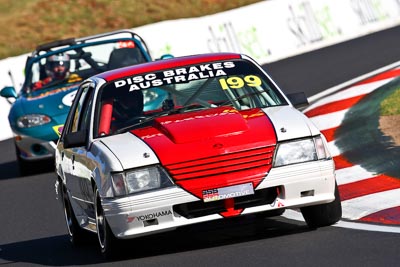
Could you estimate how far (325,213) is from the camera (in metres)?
9.12

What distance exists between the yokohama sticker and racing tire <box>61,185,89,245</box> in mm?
2029

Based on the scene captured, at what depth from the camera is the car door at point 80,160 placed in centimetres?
962

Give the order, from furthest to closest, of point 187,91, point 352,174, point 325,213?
point 352,174
point 187,91
point 325,213

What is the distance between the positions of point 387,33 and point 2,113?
8467 millimetres

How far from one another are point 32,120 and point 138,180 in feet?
25.7

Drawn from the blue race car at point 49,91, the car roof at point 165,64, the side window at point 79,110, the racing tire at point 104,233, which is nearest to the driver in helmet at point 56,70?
the blue race car at point 49,91

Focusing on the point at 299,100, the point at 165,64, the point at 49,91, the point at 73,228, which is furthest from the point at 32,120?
the point at 299,100

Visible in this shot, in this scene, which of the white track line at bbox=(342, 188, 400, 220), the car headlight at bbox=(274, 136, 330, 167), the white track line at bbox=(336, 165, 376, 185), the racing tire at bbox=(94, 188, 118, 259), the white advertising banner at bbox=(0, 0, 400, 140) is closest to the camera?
the car headlight at bbox=(274, 136, 330, 167)

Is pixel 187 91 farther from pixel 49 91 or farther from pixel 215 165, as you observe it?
pixel 49 91

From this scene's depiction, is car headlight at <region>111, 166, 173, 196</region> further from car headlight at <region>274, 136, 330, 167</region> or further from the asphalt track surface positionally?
car headlight at <region>274, 136, 330, 167</region>

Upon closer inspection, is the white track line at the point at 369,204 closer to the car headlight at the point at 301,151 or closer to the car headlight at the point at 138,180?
the car headlight at the point at 301,151

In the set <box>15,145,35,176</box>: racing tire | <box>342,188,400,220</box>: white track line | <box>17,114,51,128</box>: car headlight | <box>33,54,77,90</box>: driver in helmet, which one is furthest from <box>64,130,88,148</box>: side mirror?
<box>33,54,77,90</box>: driver in helmet

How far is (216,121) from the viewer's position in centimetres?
907

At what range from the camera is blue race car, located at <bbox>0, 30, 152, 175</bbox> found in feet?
53.1
